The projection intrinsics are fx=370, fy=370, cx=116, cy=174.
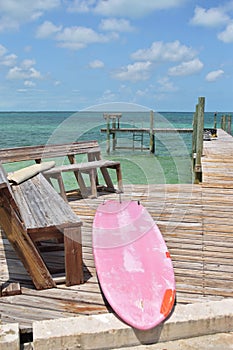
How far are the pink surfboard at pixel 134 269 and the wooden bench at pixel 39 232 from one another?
0.24 m

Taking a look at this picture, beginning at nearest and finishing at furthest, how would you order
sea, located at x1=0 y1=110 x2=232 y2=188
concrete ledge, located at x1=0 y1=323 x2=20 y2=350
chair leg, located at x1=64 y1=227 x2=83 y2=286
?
concrete ledge, located at x1=0 y1=323 x2=20 y2=350 → chair leg, located at x1=64 y1=227 x2=83 y2=286 → sea, located at x1=0 y1=110 x2=232 y2=188

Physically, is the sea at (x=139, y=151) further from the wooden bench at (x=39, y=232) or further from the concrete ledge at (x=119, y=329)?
the concrete ledge at (x=119, y=329)

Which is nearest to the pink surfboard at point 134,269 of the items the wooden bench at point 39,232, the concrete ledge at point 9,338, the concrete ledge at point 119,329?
the concrete ledge at point 119,329

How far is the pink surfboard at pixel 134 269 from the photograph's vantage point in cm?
239

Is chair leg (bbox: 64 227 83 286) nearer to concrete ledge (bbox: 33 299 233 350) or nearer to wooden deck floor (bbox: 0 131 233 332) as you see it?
wooden deck floor (bbox: 0 131 233 332)

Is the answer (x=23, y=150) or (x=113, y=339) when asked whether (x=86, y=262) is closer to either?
(x=113, y=339)

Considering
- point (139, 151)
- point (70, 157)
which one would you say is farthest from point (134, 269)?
point (139, 151)

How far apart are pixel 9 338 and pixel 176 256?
176 centimetres

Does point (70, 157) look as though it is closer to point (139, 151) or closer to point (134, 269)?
point (134, 269)

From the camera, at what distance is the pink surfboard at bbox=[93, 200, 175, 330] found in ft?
7.84

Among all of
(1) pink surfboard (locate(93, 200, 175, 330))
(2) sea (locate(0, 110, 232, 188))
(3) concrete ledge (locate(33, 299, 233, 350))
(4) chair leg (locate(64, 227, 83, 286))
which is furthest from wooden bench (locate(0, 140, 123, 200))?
(3) concrete ledge (locate(33, 299, 233, 350))

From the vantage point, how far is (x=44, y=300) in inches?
106

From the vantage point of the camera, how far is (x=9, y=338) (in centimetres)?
220

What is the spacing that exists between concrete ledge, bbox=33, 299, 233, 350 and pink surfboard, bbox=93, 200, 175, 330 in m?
0.08
